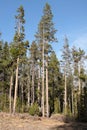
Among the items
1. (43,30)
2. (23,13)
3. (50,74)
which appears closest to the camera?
(23,13)

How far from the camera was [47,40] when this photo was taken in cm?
4084

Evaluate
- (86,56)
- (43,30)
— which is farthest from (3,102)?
(86,56)

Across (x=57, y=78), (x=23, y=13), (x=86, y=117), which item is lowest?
(x=86, y=117)

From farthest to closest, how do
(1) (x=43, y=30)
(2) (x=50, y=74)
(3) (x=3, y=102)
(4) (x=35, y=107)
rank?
Result: (2) (x=50, y=74), (3) (x=3, y=102), (1) (x=43, y=30), (4) (x=35, y=107)

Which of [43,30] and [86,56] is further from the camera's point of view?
[86,56]

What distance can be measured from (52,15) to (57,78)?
20.9 meters

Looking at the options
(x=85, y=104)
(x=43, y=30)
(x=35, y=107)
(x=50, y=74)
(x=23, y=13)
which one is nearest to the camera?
(x=35, y=107)

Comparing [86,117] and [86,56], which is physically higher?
[86,56]

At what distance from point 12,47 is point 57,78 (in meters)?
23.4

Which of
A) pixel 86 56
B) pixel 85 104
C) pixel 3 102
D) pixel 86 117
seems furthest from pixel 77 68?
pixel 3 102

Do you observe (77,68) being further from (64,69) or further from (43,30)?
(43,30)

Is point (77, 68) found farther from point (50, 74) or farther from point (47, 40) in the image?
point (47, 40)

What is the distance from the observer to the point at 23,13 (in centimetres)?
3841

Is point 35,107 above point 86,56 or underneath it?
underneath
